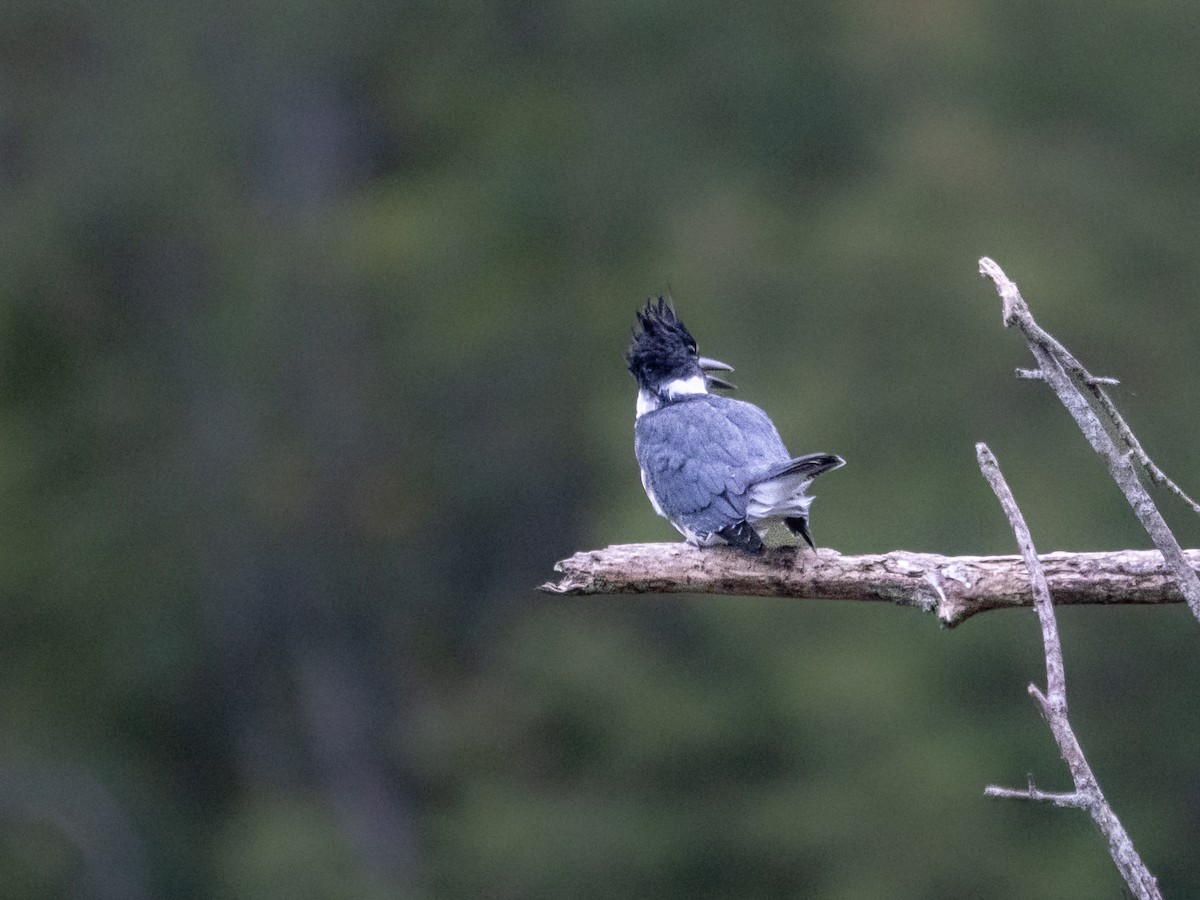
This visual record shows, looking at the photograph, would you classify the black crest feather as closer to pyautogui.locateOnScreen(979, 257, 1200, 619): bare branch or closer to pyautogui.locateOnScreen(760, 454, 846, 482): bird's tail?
pyautogui.locateOnScreen(760, 454, 846, 482): bird's tail

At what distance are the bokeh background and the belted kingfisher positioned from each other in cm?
634

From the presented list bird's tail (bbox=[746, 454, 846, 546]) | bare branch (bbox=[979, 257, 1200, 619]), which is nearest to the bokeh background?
bird's tail (bbox=[746, 454, 846, 546])

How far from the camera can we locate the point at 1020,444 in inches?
496

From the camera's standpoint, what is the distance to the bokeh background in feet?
43.1

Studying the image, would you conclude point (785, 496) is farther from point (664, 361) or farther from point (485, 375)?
point (485, 375)

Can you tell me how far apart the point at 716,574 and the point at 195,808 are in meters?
13.2

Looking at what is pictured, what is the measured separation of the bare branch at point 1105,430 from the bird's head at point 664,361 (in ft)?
10.6

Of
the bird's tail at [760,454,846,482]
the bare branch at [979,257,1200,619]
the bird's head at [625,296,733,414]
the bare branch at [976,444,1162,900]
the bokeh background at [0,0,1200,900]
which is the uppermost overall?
the bokeh background at [0,0,1200,900]

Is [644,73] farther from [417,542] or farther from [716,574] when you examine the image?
[716,574]

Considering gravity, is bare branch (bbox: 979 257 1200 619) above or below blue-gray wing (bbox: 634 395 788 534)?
below

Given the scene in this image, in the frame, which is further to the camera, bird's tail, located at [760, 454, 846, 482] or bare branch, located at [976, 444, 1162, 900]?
bird's tail, located at [760, 454, 846, 482]

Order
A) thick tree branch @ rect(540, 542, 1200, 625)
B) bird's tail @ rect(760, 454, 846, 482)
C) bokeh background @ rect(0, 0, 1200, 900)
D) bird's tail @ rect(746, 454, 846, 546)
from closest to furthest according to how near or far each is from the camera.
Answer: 1. thick tree branch @ rect(540, 542, 1200, 625)
2. bird's tail @ rect(760, 454, 846, 482)
3. bird's tail @ rect(746, 454, 846, 546)
4. bokeh background @ rect(0, 0, 1200, 900)

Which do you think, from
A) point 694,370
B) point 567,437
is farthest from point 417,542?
point 694,370

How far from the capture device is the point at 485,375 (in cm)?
1547
